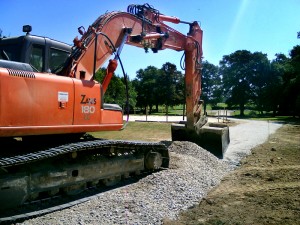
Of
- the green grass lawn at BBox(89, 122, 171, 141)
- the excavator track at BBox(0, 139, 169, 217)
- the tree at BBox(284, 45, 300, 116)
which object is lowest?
the green grass lawn at BBox(89, 122, 171, 141)

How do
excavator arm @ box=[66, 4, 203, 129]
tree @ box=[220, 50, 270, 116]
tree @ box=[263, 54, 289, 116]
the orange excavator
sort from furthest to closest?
tree @ box=[220, 50, 270, 116]
tree @ box=[263, 54, 289, 116]
excavator arm @ box=[66, 4, 203, 129]
the orange excavator

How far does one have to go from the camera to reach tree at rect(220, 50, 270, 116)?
5641 centimetres

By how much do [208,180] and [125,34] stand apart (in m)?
3.74

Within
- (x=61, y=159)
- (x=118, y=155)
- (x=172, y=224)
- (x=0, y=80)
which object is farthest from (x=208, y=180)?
(x=0, y=80)

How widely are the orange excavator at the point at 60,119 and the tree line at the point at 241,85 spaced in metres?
33.5

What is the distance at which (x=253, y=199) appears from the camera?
6543 mm

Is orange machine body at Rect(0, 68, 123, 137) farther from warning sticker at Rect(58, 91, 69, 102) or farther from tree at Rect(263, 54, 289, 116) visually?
tree at Rect(263, 54, 289, 116)

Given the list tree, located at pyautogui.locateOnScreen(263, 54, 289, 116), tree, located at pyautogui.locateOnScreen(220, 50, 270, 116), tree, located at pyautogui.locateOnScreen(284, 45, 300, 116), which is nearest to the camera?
tree, located at pyautogui.locateOnScreen(284, 45, 300, 116)

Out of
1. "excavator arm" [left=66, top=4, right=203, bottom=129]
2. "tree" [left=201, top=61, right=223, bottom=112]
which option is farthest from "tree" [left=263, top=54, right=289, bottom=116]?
"excavator arm" [left=66, top=4, right=203, bottom=129]

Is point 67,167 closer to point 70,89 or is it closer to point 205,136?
point 70,89

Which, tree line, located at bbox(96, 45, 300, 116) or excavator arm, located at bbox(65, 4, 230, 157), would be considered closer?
excavator arm, located at bbox(65, 4, 230, 157)

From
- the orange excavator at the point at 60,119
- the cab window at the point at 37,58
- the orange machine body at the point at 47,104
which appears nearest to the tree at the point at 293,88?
the orange excavator at the point at 60,119

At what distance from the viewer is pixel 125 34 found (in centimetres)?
829

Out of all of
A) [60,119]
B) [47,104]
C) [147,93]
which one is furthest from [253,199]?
[147,93]
